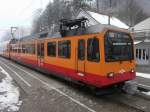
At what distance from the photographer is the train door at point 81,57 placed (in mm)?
10238

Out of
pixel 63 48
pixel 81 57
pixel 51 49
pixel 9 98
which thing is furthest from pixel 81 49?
pixel 51 49

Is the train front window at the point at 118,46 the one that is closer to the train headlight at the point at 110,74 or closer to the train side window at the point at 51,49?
the train headlight at the point at 110,74

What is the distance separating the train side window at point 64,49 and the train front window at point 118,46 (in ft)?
8.87

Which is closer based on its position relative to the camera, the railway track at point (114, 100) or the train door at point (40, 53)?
the railway track at point (114, 100)

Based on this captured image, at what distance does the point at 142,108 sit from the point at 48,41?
26.3 ft

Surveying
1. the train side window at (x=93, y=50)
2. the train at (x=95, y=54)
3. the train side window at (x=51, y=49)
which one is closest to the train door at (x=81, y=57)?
the train at (x=95, y=54)

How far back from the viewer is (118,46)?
9.55 meters

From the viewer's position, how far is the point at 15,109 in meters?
8.30

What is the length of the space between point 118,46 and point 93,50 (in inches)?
37.8

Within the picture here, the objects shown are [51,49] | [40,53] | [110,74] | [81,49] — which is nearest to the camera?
[110,74]

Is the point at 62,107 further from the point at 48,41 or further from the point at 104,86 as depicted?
the point at 48,41

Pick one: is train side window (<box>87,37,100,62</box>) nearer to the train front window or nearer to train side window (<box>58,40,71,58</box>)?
the train front window

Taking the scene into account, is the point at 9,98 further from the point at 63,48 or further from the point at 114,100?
the point at 114,100

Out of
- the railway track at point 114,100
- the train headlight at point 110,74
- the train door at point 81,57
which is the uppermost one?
the train door at point 81,57
